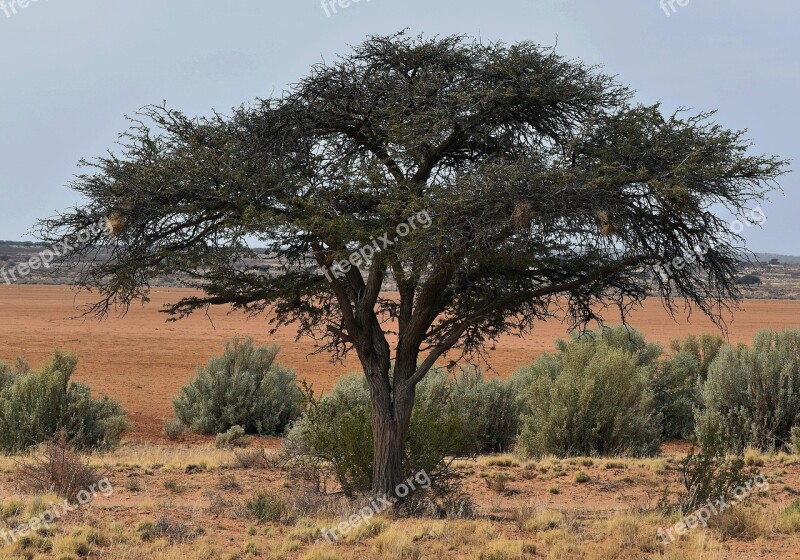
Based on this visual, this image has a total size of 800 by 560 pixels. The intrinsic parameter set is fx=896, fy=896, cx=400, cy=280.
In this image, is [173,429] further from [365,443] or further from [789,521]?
[789,521]

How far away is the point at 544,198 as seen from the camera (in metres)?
9.24

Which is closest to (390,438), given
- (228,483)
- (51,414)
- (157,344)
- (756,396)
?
(228,483)

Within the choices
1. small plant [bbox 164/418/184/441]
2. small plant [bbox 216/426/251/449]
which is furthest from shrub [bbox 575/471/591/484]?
small plant [bbox 164/418/184/441]

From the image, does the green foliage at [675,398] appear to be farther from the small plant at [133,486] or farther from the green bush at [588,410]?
the small plant at [133,486]

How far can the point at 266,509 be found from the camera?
10.9 m

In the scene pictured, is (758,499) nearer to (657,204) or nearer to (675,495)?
(675,495)

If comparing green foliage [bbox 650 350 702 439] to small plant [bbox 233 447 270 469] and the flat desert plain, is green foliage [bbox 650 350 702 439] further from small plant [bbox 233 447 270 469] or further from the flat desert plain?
small plant [bbox 233 447 270 469]

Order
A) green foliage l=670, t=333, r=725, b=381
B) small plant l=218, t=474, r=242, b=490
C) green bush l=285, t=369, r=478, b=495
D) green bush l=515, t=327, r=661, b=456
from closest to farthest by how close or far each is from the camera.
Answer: green bush l=285, t=369, r=478, b=495 → small plant l=218, t=474, r=242, b=490 → green bush l=515, t=327, r=661, b=456 → green foliage l=670, t=333, r=725, b=381

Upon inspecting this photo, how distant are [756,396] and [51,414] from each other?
49.4 ft

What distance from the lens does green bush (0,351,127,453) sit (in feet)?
60.1

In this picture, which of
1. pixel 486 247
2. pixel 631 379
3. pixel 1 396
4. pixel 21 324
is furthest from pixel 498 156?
pixel 21 324

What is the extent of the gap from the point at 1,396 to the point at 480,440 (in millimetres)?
10632

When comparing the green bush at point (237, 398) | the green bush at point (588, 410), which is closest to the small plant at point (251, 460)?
the green bush at point (588, 410)

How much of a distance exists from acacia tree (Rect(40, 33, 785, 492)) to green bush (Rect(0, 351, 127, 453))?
7961mm
